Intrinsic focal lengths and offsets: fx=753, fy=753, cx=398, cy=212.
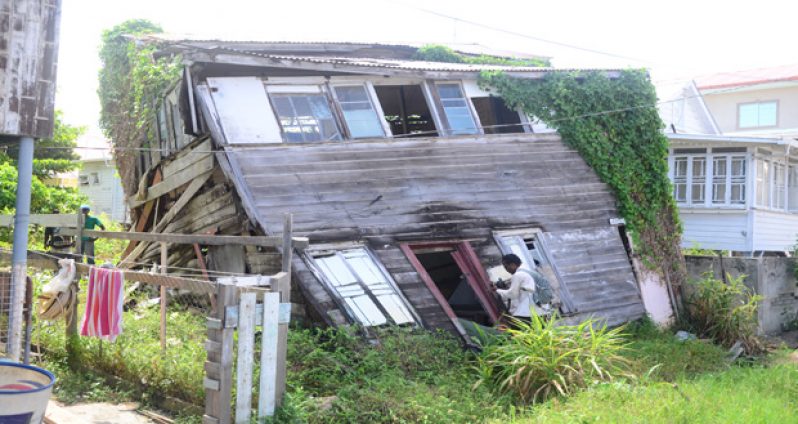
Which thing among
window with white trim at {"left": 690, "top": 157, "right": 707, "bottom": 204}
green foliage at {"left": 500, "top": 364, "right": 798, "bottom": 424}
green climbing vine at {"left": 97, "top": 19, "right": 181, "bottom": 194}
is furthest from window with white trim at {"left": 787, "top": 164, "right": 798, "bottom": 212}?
green climbing vine at {"left": 97, "top": 19, "right": 181, "bottom": 194}

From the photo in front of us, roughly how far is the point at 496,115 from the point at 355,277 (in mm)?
5039

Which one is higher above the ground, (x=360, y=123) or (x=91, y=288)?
(x=360, y=123)

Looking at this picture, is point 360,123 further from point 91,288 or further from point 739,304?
point 739,304

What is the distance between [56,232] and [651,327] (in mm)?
10062

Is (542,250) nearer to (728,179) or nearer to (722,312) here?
(722,312)

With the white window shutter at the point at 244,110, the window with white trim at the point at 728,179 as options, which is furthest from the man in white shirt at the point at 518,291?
the window with white trim at the point at 728,179

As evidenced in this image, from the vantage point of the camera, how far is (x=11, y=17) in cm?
705

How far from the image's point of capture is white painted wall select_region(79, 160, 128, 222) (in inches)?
1253

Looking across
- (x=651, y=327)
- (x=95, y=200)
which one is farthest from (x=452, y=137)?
(x=95, y=200)

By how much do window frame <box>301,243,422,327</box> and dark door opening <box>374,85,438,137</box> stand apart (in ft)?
15.0

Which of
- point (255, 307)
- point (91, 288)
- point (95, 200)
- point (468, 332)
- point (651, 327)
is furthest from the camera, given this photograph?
point (95, 200)

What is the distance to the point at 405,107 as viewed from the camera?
1514 cm

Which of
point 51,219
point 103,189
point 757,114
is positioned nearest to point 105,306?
point 51,219

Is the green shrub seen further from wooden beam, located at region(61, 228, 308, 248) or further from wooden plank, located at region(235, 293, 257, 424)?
wooden plank, located at region(235, 293, 257, 424)
